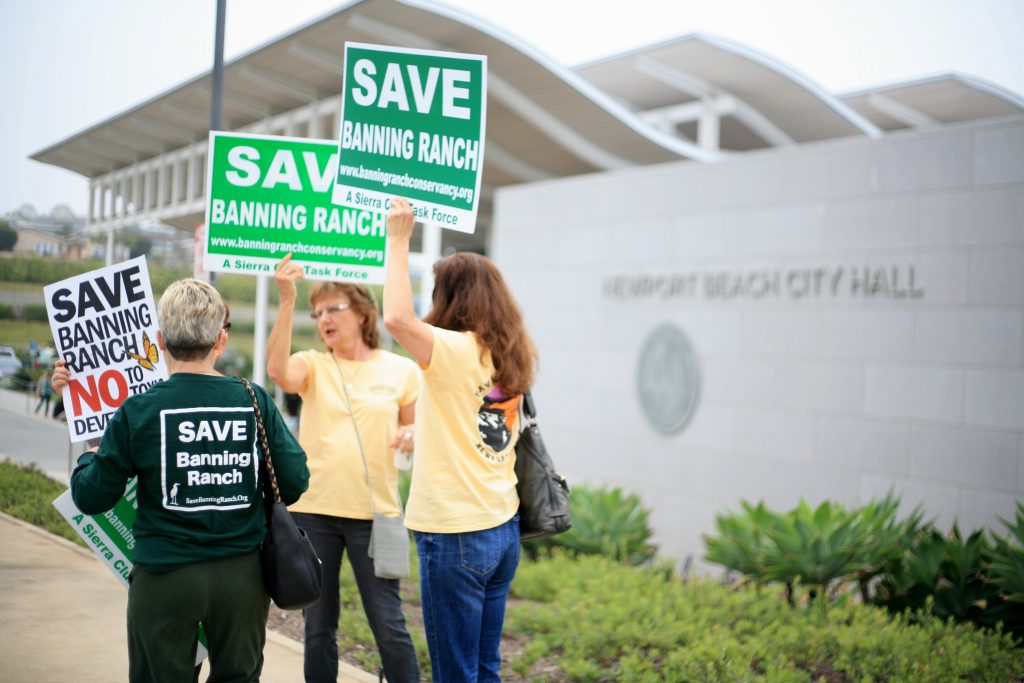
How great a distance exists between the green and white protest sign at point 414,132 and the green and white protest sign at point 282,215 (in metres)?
0.61

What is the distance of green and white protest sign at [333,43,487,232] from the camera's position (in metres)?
4.07

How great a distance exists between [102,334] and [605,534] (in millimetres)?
5439

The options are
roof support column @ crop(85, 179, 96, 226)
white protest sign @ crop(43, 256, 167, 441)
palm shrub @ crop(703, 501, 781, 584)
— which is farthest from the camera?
palm shrub @ crop(703, 501, 781, 584)

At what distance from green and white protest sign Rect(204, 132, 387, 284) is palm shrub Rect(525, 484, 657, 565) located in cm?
411

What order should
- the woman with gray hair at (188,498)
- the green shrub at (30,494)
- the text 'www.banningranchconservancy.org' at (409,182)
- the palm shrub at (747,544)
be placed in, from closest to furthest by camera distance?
the woman with gray hair at (188,498), the text 'www.banningranchconservancy.org' at (409,182), the green shrub at (30,494), the palm shrub at (747,544)

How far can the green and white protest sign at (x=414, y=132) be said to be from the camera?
4.07 metres

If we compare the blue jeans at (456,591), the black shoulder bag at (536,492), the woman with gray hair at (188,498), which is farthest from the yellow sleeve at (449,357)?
the woman with gray hair at (188,498)

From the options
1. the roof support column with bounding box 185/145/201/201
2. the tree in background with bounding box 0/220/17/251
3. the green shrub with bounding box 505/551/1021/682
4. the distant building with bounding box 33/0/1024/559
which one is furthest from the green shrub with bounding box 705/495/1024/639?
the tree in background with bounding box 0/220/17/251

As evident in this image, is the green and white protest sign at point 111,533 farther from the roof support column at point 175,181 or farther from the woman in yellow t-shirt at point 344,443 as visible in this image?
the roof support column at point 175,181

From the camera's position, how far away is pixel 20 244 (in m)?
5.05

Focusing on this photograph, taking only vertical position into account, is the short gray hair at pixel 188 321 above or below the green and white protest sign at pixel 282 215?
below

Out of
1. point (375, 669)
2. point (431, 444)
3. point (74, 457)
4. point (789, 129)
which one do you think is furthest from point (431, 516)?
point (789, 129)

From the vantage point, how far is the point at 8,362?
496 centimetres

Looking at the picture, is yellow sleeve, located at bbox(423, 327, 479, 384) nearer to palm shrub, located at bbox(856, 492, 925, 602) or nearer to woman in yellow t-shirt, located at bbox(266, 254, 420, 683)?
woman in yellow t-shirt, located at bbox(266, 254, 420, 683)
